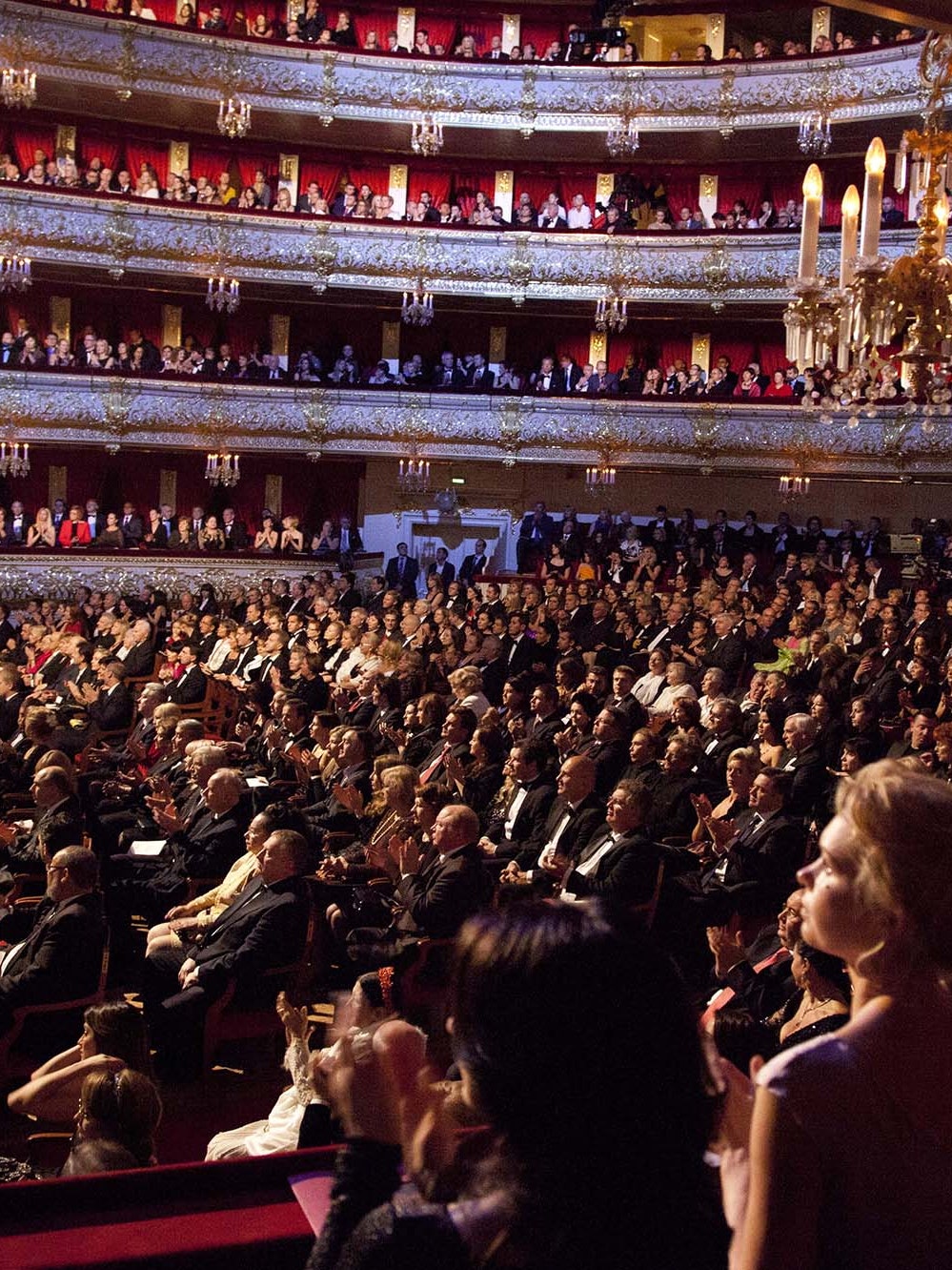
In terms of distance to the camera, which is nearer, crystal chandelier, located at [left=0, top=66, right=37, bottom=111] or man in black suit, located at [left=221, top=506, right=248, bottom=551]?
crystal chandelier, located at [left=0, top=66, right=37, bottom=111]

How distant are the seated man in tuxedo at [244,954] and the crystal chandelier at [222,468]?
1558cm

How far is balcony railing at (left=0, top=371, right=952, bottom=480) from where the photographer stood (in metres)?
19.0

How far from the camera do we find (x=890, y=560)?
55.8 ft

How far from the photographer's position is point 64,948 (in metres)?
4.77

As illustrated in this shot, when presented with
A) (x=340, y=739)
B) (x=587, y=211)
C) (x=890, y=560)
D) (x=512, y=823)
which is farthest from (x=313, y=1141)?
(x=587, y=211)

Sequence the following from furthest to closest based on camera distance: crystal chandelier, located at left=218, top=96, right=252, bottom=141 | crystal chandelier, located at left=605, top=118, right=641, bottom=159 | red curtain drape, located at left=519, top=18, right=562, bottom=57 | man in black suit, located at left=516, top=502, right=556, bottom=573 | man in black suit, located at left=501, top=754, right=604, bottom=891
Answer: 1. red curtain drape, located at left=519, top=18, right=562, bottom=57
2. crystal chandelier, located at left=605, top=118, right=641, bottom=159
3. man in black suit, located at left=516, top=502, right=556, bottom=573
4. crystal chandelier, located at left=218, top=96, right=252, bottom=141
5. man in black suit, located at left=501, top=754, right=604, bottom=891

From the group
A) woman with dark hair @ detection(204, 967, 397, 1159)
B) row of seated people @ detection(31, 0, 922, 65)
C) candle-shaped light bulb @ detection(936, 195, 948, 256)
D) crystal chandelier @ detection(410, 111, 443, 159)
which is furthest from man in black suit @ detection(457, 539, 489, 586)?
woman with dark hair @ detection(204, 967, 397, 1159)

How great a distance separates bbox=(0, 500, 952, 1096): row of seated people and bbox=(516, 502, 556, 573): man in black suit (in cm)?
464

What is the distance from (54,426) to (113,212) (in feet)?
10.6

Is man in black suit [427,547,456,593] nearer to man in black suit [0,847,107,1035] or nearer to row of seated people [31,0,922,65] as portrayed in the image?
row of seated people [31,0,922,65]

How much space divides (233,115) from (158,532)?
6243 mm

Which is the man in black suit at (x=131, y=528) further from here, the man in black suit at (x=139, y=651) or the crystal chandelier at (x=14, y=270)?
the man in black suit at (x=139, y=651)

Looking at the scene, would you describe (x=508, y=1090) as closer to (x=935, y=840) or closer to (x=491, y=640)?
(x=935, y=840)

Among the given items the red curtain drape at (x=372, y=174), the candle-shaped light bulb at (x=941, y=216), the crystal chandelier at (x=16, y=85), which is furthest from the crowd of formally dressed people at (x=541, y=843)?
the crystal chandelier at (x=16, y=85)
